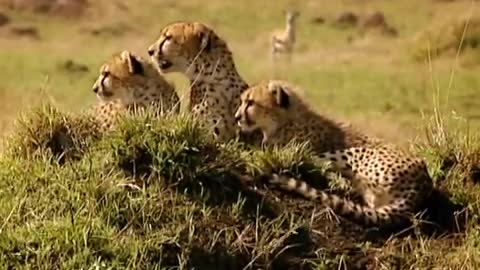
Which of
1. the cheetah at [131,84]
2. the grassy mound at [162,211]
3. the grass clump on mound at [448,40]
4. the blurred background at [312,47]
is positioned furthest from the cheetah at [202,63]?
the grass clump on mound at [448,40]

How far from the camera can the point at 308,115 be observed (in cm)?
588

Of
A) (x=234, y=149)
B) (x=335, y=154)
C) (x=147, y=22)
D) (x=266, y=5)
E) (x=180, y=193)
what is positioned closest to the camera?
(x=180, y=193)

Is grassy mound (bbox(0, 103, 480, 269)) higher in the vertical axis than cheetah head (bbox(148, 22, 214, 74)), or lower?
lower

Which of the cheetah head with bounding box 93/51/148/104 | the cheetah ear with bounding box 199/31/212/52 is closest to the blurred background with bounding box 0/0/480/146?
the cheetah head with bounding box 93/51/148/104

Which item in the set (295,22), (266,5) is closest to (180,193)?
(295,22)

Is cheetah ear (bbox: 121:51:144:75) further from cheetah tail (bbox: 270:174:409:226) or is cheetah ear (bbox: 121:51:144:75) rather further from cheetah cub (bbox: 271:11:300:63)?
cheetah cub (bbox: 271:11:300:63)

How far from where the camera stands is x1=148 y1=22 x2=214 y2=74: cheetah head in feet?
20.2

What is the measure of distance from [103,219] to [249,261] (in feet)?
1.81

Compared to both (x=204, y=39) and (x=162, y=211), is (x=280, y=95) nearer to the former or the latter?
(x=204, y=39)

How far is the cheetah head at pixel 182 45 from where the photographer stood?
20.2 feet

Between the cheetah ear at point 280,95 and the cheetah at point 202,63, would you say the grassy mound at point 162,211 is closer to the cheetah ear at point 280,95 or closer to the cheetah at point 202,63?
the cheetah ear at point 280,95

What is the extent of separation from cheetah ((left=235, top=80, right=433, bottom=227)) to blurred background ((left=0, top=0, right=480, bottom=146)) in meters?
3.04

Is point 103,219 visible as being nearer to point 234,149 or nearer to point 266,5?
point 234,149

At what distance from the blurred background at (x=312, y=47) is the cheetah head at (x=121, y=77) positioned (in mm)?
2402
